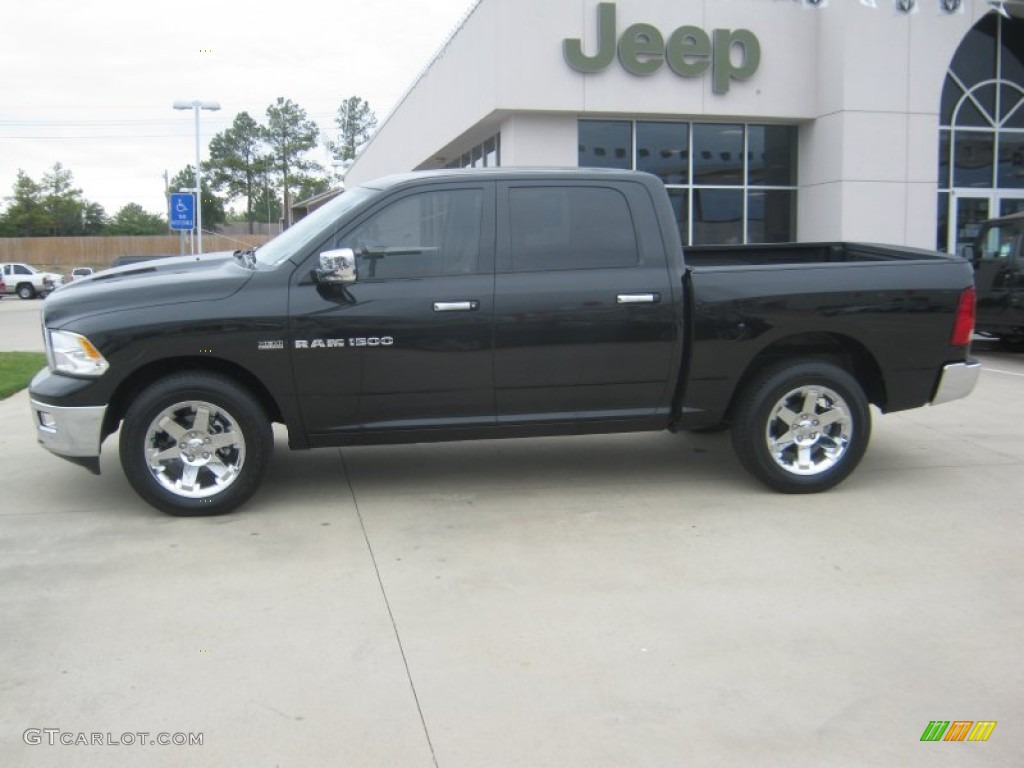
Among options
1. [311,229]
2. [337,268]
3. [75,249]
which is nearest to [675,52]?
[311,229]

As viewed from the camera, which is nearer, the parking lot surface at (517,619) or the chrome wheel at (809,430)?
the parking lot surface at (517,619)

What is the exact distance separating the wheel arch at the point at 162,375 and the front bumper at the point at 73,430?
0.29 ft

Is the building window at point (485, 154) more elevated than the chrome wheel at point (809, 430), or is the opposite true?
the building window at point (485, 154)

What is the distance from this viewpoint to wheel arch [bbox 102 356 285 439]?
5645 mm

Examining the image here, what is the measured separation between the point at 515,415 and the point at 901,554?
2362mm

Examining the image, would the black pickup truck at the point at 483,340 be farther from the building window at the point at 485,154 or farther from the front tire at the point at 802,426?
the building window at the point at 485,154

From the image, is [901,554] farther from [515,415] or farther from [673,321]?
[515,415]

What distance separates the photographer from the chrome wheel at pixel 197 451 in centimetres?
561

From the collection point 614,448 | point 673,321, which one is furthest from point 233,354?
point 614,448

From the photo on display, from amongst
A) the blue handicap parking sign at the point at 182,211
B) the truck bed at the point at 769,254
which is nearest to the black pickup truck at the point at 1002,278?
the truck bed at the point at 769,254

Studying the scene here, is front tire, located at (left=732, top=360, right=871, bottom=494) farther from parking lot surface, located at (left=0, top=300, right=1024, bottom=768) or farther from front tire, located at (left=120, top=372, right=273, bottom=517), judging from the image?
front tire, located at (left=120, top=372, right=273, bottom=517)

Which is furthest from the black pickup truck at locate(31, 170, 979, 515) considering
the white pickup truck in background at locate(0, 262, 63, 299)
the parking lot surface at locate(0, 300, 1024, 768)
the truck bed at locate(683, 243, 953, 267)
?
the white pickup truck in background at locate(0, 262, 63, 299)

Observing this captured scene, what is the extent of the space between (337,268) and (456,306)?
752 millimetres

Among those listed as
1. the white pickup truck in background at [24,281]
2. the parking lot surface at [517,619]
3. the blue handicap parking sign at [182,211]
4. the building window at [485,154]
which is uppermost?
the building window at [485,154]
